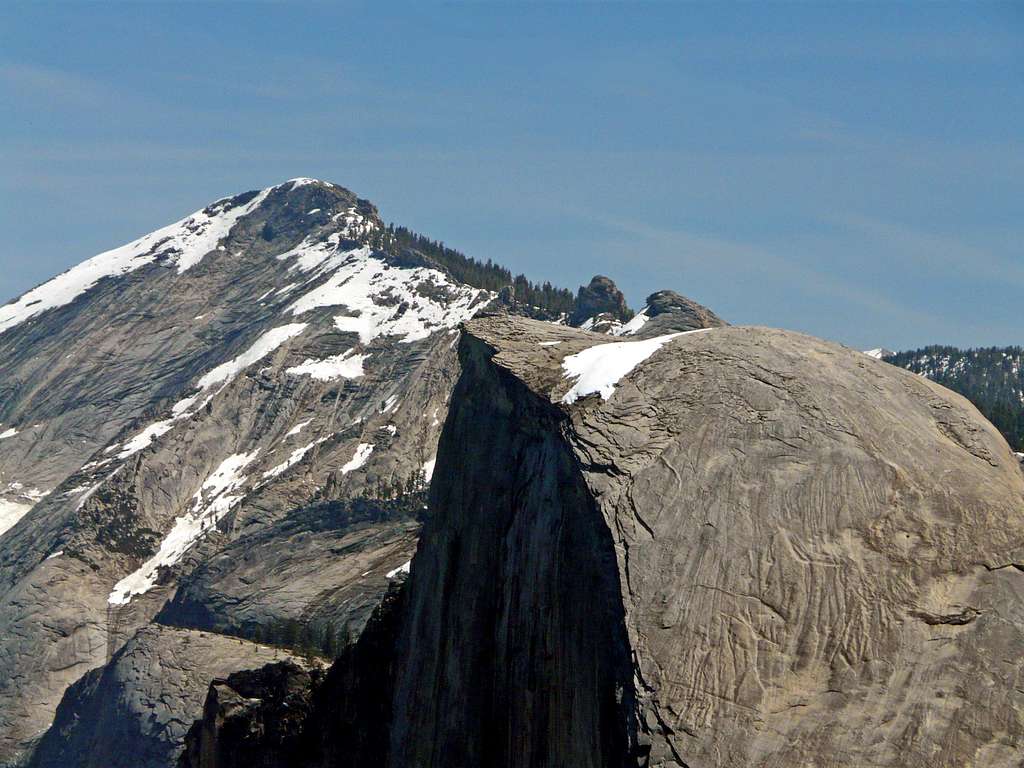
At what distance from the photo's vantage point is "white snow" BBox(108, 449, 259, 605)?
153 meters

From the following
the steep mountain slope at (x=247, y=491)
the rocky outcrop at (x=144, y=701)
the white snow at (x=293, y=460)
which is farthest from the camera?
the white snow at (x=293, y=460)

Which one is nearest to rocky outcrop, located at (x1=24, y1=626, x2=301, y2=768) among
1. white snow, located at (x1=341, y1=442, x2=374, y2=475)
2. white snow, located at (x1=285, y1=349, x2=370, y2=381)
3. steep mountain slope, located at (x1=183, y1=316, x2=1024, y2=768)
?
white snow, located at (x1=341, y1=442, x2=374, y2=475)

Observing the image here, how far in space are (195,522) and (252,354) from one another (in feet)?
105

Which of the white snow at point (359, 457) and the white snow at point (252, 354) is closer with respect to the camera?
the white snow at point (359, 457)

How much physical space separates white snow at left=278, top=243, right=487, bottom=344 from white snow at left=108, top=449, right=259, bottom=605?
24.4m

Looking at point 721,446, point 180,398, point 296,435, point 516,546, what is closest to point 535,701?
point 516,546

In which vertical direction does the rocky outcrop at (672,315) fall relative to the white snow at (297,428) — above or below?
above

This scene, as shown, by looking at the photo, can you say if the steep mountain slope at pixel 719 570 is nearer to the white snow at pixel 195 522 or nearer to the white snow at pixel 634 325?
the white snow at pixel 195 522

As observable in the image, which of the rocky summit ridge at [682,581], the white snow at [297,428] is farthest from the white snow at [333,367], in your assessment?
the rocky summit ridge at [682,581]

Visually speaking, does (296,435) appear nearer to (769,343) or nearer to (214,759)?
(214,759)

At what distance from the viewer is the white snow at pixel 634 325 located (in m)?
170

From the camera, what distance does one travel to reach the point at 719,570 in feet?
105

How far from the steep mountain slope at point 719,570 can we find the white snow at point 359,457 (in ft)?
362

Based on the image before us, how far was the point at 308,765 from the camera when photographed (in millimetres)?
49250
